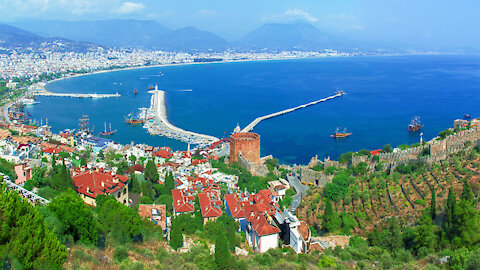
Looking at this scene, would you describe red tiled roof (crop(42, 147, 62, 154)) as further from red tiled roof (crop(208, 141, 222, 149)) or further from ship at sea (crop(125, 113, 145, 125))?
ship at sea (crop(125, 113, 145, 125))

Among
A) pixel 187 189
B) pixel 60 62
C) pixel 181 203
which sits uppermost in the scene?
pixel 60 62

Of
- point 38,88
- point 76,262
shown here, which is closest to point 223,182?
point 76,262

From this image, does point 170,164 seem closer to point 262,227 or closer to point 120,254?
point 262,227

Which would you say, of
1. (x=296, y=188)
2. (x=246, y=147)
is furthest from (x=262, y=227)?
(x=246, y=147)

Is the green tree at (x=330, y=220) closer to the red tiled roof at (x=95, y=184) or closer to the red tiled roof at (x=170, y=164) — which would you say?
the red tiled roof at (x=95, y=184)

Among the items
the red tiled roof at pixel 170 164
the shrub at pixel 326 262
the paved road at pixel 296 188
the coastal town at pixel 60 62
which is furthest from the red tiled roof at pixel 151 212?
the coastal town at pixel 60 62

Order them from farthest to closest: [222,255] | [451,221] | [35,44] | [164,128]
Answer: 1. [35,44]
2. [164,128]
3. [451,221]
4. [222,255]
